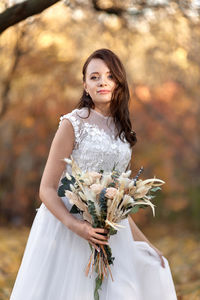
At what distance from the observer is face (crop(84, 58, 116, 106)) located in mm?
2818

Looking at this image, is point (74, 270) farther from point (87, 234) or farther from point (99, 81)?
point (99, 81)

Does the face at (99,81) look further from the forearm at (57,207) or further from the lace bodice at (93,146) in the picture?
the forearm at (57,207)

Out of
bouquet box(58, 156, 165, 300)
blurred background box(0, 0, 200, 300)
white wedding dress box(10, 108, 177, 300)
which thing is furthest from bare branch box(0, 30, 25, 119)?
bouquet box(58, 156, 165, 300)

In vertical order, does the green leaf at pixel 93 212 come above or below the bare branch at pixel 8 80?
below

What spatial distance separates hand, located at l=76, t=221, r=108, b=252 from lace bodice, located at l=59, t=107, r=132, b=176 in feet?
1.41

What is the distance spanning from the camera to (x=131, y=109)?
13.1m

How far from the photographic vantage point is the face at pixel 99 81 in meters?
2.82

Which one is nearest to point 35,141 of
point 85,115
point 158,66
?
point 158,66

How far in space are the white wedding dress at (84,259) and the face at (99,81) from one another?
132 mm

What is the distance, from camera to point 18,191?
14648 millimetres

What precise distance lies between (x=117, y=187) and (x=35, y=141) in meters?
11.6

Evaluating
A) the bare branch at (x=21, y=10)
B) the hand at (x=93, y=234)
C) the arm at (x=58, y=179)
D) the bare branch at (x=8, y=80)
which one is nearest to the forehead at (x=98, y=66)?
the arm at (x=58, y=179)

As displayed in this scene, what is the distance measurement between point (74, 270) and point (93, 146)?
738 millimetres

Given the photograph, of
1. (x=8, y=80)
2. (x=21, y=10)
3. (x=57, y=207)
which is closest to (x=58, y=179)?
(x=57, y=207)
